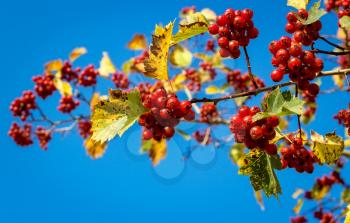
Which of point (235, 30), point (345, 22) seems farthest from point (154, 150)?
point (345, 22)

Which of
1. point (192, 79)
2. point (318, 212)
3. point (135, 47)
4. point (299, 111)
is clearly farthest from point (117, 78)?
point (299, 111)

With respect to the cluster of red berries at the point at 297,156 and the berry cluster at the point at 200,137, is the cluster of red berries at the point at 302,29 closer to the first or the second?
the cluster of red berries at the point at 297,156

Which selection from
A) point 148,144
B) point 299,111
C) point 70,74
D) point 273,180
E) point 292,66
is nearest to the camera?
point 299,111

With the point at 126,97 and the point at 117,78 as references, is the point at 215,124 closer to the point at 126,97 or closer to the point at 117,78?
the point at 117,78

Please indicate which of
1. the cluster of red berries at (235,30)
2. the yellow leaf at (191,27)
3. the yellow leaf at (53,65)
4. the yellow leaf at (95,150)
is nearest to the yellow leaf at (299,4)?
the cluster of red berries at (235,30)

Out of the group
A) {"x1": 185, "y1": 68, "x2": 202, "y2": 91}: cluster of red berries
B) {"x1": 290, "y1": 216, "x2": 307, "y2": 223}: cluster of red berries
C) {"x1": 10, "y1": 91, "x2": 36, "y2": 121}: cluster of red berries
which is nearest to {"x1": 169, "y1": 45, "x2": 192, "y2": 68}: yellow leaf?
{"x1": 185, "y1": 68, "x2": 202, "y2": 91}: cluster of red berries
